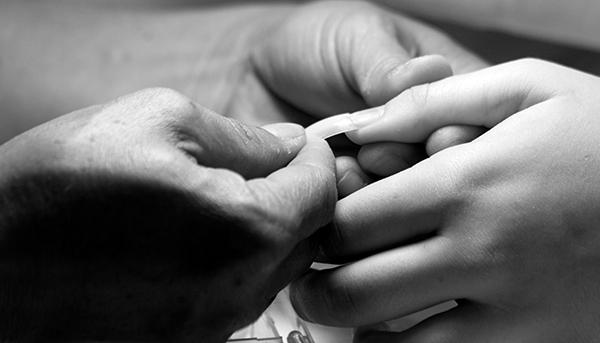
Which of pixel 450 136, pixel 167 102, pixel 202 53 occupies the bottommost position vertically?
pixel 202 53

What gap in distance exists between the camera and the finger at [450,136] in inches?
23.7

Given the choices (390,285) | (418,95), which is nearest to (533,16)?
(418,95)

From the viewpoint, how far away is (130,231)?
42 cm

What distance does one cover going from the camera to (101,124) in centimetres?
44

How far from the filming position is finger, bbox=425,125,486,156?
1.98ft

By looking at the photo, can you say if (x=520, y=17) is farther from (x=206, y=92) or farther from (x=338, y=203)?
(x=338, y=203)

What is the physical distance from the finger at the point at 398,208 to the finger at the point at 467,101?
48 millimetres

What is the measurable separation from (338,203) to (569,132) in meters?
0.20

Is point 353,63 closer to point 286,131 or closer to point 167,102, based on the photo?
point 286,131

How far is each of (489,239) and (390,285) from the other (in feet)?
0.28

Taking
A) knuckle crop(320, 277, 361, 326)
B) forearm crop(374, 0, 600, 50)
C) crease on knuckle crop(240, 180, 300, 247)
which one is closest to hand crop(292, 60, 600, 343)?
knuckle crop(320, 277, 361, 326)

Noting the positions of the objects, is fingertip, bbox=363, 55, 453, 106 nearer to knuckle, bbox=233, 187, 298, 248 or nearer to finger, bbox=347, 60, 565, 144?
finger, bbox=347, 60, 565, 144

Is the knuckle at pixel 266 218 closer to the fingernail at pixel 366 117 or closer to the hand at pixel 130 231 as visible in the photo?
the hand at pixel 130 231

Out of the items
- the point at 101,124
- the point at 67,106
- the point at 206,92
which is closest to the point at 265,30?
the point at 206,92
